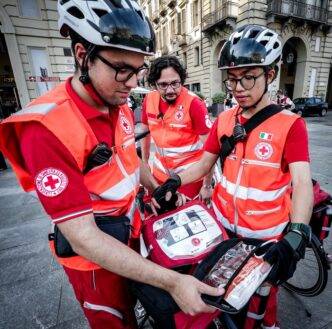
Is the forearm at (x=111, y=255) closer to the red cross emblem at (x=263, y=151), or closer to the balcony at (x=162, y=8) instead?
the red cross emblem at (x=263, y=151)

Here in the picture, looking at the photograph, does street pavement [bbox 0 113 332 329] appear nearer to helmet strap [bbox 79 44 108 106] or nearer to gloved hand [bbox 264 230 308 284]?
gloved hand [bbox 264 230 308 284]

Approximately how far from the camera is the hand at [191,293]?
3.29ft

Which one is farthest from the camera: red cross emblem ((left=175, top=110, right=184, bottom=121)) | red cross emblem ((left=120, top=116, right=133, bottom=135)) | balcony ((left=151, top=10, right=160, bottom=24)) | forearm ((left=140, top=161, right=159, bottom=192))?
balcony ((left=151, top=10, right=160, bottom=24))

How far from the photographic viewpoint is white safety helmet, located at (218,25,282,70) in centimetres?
171

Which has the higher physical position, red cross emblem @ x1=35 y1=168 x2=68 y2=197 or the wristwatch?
red cross emblem @ x1=35 y1=168 x2=68 y2=197

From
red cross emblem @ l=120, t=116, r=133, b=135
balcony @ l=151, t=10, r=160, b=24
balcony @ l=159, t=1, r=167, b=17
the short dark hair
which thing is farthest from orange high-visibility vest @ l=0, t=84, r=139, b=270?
balcony @ l=151, t=10, r=160, b=24

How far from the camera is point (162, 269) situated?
42.3 inches

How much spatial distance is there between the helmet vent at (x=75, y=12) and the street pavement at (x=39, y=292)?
8.01ft

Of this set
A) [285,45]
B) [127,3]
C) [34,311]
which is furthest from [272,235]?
[285,45]

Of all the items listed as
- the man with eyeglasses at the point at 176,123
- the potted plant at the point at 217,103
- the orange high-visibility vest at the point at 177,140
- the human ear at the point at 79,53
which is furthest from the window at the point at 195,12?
the human ear at the point at 79,53

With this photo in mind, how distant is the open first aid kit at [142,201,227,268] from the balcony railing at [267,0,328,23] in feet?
73.6

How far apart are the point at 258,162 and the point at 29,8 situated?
13870 mm

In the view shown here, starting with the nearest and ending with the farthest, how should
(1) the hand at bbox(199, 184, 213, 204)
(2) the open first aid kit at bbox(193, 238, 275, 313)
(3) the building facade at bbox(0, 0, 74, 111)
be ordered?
(2) the open first aid kit at bbox(193, 238, 275, 313), (1) the hand at bbox(199, 184, 213, 204), (3) the building facade at bbox(0, 0, 74, 111)

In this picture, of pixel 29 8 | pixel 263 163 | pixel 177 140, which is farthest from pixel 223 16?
pixel 263 163
